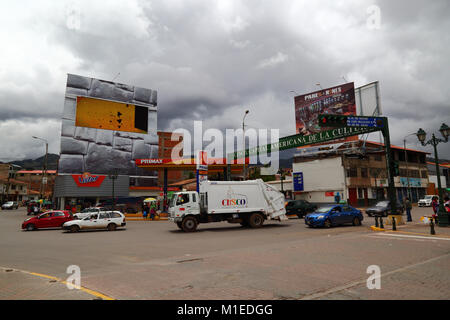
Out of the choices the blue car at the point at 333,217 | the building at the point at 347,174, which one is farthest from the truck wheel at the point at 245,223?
the building at the point at 347,174

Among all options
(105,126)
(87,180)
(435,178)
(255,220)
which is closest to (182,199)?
(255,220)

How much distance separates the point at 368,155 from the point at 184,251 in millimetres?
43498

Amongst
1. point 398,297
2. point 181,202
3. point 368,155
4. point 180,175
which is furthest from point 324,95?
point 180,175

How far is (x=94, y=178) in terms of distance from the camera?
166ft

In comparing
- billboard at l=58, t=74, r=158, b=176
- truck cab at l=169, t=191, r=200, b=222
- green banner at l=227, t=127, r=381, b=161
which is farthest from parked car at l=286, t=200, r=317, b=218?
billboard at l=58, t=74, r=158, b=176

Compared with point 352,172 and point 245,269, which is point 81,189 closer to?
point 352,172

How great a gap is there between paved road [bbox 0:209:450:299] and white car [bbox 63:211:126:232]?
754 centimetres

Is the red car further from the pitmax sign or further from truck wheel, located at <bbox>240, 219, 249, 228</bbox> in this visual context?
the pitmax sign

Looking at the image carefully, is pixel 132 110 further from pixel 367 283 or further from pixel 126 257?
pixel 367 283

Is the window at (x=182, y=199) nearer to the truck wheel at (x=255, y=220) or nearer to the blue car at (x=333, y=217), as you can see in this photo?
the truck wheel at (x=255, y=220)

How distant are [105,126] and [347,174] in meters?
46.5

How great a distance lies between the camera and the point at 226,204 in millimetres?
19516

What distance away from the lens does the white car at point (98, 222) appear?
66.0 ft

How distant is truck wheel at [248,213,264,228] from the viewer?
2031cm
